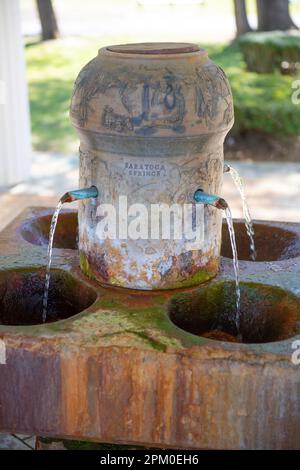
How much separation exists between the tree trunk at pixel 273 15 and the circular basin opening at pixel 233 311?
11624 mm

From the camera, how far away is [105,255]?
3314 mm

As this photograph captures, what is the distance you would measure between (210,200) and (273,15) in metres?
11.8

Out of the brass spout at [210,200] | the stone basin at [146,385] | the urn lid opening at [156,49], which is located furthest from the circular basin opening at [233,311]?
the urn lid opening at [156,49]

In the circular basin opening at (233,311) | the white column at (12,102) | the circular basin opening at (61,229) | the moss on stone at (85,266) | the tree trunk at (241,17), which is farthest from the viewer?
the tree trunk at (241,17)

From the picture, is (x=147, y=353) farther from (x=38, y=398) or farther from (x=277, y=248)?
(x=277, y=248)

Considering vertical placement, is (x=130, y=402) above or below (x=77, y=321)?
below

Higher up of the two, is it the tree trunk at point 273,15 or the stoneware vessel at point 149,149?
the stoneware vessel at point 149,149

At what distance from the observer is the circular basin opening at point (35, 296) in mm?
3488

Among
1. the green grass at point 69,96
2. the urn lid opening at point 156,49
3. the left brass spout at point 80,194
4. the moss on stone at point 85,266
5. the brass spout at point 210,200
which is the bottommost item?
the green grass at point 69,96

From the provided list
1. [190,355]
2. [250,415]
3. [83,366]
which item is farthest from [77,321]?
[250,415]

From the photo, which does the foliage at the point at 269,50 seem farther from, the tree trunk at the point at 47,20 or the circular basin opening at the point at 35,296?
the circular basin opening at the point at 35,296

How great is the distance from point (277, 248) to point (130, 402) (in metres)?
1.48

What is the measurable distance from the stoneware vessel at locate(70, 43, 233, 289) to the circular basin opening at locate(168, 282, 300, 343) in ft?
0.30

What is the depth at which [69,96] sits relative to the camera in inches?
464
